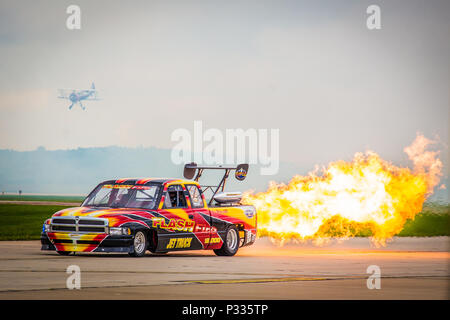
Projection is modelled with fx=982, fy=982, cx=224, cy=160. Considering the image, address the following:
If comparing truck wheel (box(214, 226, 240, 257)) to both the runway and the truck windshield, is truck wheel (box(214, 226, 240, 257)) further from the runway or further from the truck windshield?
the truck windshield

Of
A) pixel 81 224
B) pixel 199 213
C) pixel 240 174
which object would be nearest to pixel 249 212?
pixel 240 174

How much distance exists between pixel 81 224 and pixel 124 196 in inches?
77.0

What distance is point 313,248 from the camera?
3116 cm

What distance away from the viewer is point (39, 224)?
167 ft

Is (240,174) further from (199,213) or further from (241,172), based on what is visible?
(199,213)

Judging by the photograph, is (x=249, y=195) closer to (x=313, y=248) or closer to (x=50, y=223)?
(x=313, y=248)

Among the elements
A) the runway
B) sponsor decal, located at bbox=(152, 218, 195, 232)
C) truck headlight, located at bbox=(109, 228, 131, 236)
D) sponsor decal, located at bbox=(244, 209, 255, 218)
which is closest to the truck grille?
truck headlight, located at bbox=(109, 228, 131, 236)

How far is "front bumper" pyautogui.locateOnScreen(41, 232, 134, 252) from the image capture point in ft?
75.6

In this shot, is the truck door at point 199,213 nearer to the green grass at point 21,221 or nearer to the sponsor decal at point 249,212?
the sponsor decal at point 249,212

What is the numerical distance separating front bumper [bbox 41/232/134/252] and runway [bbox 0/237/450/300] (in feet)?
0.84

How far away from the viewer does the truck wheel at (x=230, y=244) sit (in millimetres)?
26203
